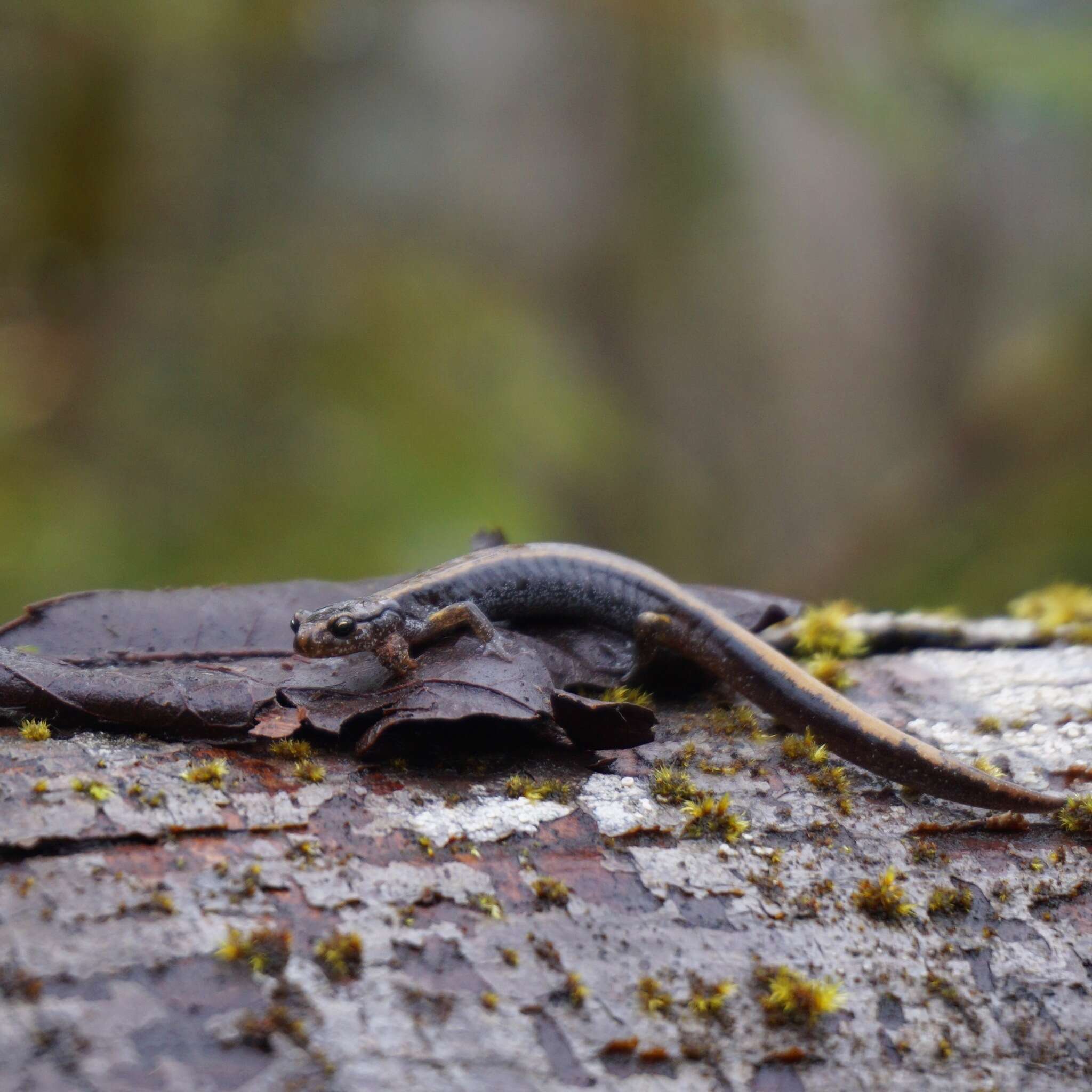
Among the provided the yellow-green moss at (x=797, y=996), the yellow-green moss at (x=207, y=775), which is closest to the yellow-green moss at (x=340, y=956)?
the yellow-green moss at (x=207, y=775)

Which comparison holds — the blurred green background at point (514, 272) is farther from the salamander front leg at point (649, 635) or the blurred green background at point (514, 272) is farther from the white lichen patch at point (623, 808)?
the white lichen patch at point (623, 808)

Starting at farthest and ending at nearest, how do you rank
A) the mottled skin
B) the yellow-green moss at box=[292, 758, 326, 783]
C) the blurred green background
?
the blurred green background < the mottled skin < the yellow-green moss at box=[292, 758, 326, 783]

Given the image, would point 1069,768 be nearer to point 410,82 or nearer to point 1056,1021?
point 1056,1021

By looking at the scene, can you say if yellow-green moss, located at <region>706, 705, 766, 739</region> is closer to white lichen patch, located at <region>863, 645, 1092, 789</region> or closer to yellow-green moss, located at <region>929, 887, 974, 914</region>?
white lichen patch, located at <region>863, 645, 1092, 789</region>

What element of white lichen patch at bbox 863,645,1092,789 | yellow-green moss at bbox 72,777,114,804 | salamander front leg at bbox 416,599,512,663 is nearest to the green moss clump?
white lichen patch at bbox 863,645,1092,789

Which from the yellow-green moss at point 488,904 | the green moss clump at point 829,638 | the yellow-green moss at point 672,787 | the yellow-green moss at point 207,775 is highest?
the green moss clump at point 829,638
